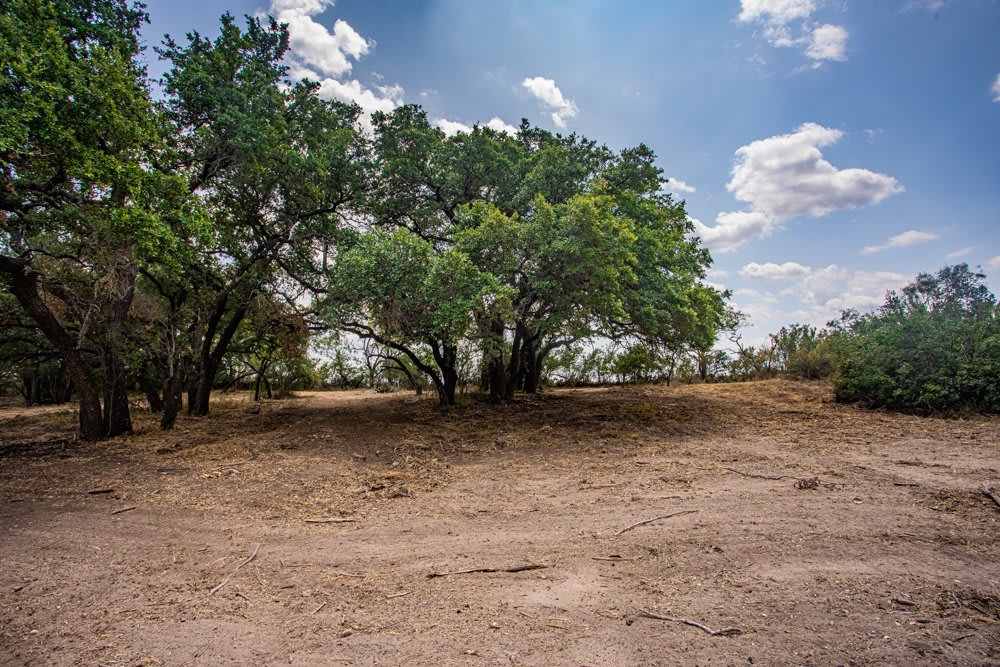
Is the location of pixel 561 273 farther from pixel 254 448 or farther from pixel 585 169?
pixel 254 448

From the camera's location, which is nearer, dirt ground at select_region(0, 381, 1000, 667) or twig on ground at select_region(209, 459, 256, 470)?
dirt ground at select_region(0, 381, 1000, 667)

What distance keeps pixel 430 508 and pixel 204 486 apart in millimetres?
2949

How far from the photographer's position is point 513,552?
390 centimetres

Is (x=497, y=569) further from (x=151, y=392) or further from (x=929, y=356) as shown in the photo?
(x=151, y=392)

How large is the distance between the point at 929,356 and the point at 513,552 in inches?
401

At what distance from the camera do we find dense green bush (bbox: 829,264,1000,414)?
881 cm

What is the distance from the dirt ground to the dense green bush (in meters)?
1.45

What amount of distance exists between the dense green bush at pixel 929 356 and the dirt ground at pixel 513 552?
4.75 ft

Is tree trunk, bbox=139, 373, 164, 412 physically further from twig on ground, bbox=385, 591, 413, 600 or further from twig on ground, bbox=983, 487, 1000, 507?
twig on ground, bbox=983, 487, 1000, 507

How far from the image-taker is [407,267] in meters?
8.53

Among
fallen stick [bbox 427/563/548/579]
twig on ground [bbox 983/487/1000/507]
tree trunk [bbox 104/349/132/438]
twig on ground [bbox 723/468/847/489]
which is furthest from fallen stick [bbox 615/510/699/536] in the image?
tree trunk [bbox 104/349/132/438]

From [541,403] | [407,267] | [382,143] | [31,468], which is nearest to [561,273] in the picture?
[407,267]

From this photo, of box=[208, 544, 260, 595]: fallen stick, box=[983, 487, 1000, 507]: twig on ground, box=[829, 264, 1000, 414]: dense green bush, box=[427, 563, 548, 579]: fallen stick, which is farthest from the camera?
box=[829, 264, 1000, 414]: dense green bush

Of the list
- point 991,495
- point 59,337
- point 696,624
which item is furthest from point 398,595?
point 59,337
